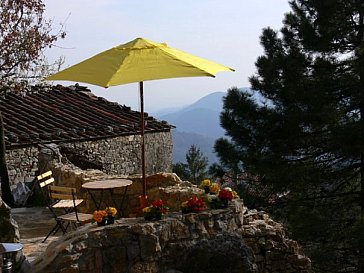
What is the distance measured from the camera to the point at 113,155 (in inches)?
534

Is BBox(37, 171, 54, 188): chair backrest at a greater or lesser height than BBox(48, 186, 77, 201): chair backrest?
greater

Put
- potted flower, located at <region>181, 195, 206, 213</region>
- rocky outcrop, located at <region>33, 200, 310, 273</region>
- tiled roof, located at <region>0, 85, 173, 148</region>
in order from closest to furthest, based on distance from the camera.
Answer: rocky outcrop, located at <region>33, 200, 310, 273</region>, potted flower, located at <region>181, 195, 206, 213</region>, tiled roof, located at <region>0, 85, 173, 148</region>

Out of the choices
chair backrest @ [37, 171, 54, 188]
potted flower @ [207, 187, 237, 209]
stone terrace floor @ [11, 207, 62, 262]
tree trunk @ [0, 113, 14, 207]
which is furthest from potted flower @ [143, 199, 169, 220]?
tree trunk @ [0, 113, 14, 207]

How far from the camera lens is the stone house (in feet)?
39.1

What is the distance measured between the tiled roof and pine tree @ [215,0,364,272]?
3.66m

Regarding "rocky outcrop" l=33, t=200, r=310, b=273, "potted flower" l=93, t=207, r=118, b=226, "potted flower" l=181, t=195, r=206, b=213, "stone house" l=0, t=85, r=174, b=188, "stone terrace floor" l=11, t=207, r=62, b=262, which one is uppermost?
"stone house" l=0, t=85, r=174, b=188

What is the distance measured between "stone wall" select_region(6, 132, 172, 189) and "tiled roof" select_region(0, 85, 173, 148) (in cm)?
17

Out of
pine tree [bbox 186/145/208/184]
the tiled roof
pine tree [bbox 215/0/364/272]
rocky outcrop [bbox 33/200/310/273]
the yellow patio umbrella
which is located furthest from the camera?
pine tree [bbox 186/145/208/184]

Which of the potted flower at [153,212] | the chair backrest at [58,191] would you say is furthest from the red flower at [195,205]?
the chair backrest at [58,191]

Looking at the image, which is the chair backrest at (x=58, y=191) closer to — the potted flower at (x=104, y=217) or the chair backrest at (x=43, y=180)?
the chair backrest at (x=43, y=180)

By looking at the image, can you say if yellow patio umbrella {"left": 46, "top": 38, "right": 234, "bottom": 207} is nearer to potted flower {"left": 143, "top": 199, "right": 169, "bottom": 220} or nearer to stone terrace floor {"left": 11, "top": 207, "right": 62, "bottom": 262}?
potted flower {"left": 143, "top": 199, "right": 169, "bottom": 220}

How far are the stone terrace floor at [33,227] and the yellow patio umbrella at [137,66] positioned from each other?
187 centimetres

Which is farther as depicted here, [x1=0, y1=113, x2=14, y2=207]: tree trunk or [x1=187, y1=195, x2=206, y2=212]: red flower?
[x1=0, y1=113, x2=14, y2=207]: tree trunk

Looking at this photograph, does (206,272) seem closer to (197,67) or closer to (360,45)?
(197,67)
